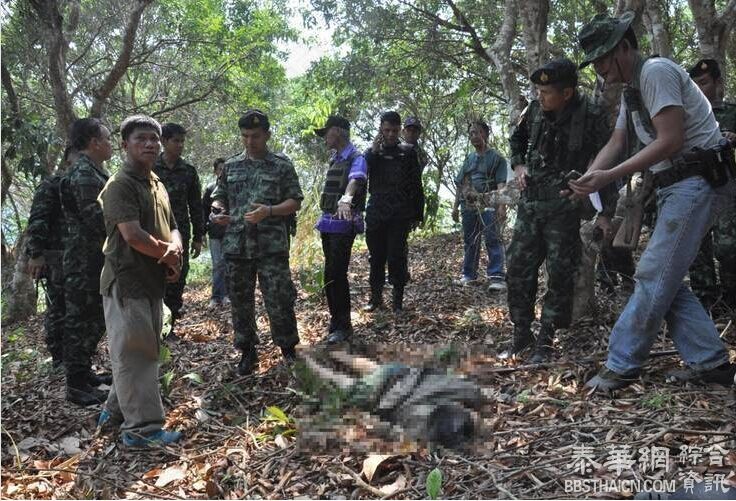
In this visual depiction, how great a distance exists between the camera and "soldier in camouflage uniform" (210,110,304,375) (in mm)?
4203

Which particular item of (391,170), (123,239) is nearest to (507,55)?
(391,170)

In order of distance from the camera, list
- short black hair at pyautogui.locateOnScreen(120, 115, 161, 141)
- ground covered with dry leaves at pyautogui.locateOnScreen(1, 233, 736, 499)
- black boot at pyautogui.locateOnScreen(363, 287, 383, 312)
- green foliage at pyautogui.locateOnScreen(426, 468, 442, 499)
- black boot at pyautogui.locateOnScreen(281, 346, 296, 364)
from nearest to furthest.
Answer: green foliage at pyautogui.locateOnScreen(426, 468, 442, 499)
ground covered with dry leaves at pyautogui.locateOnScreen(1, 233, 736, 499)
short black hair at pyautogui.locateOnScreen(120, 115, 161, 141)
black boot at pyautogui.locateOnScreen(281, 346, 296, 364)
black boot at pyautogui.locateOnScreen(363, 287, 383, 312)

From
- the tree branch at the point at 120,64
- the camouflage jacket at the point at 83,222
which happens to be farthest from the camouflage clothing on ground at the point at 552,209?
the tree branch at the point at 120,64

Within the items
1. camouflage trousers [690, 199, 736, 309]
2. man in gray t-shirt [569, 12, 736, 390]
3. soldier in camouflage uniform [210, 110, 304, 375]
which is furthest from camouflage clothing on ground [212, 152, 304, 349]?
camouflage trousers [690, 199, 736, 309]

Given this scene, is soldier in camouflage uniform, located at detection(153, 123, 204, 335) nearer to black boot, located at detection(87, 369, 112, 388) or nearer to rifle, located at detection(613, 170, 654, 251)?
black boot, located at detection(87, 369, 112, 388)

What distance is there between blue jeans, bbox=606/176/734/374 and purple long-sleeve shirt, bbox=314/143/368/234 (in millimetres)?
2455

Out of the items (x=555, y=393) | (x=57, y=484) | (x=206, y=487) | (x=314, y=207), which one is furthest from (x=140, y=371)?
(x=314, y=207)

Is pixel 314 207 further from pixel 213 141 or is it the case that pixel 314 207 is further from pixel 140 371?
pixel 213 141

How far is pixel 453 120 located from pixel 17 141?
8.74 m

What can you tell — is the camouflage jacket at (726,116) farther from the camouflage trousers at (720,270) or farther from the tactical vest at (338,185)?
the tactical vest at (338,185)

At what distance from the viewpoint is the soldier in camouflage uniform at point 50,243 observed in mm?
4508

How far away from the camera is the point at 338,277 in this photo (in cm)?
493

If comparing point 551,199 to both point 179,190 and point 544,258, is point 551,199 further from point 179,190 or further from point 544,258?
point 179,190

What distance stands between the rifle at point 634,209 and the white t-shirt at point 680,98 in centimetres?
43
